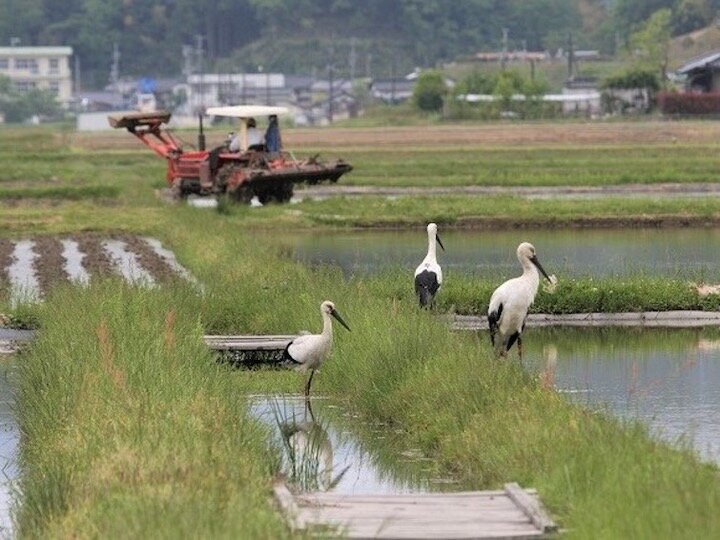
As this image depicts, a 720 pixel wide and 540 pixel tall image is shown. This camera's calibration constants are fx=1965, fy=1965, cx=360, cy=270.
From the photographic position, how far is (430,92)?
344ft

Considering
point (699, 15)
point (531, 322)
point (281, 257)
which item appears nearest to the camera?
point (531, 322)

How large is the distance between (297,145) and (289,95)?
75.0 meters

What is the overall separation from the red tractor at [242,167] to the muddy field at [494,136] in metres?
25.3

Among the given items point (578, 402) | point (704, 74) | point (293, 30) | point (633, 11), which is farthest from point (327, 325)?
point (293, 30)

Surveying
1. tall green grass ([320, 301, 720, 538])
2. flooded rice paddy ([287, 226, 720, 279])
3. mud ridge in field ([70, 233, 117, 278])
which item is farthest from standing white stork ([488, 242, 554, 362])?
mud ridge in field ([70, 233, 117, 278])

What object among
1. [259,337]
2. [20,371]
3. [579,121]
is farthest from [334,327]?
[579,121]

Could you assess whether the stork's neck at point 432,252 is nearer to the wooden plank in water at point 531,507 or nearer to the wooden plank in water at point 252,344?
the wooden plank in water at point 252,344

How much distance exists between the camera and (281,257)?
24734mm

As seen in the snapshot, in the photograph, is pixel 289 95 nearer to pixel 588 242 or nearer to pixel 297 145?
pixel 297 145

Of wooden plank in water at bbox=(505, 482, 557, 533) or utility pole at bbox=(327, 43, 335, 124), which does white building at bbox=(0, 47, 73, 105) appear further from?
wooden plank in water at bbox=(505, 482, 557, 533)

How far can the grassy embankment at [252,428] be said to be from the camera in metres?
8.91

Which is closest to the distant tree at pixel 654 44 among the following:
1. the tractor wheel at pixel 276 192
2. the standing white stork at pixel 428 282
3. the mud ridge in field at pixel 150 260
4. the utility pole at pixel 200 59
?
the utility pole at pixel 200 59

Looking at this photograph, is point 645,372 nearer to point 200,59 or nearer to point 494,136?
point 494,136

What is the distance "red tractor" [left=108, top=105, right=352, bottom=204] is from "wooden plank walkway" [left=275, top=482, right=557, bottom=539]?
27.6 m
